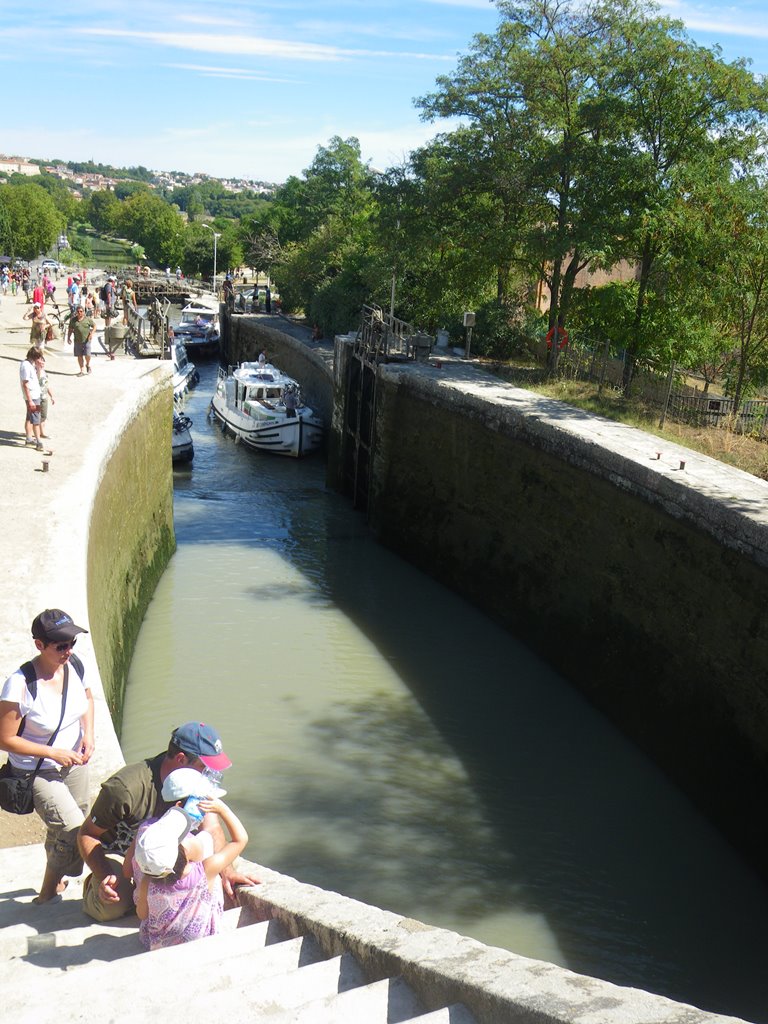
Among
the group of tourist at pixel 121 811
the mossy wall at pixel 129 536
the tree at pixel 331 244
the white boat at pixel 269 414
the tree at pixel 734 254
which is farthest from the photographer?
the tree at pixel 331 244

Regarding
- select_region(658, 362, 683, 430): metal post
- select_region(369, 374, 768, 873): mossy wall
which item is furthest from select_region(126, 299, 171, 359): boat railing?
select_region(658, 362, 683, 430): metal post

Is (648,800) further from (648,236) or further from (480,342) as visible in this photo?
(480,342)

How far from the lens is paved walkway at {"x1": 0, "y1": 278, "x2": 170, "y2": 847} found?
23.3 ft

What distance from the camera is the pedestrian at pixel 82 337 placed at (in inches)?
685

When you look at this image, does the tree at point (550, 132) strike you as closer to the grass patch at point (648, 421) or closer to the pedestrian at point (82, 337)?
the grass patch at point (648, 421)

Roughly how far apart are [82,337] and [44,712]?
14.1m

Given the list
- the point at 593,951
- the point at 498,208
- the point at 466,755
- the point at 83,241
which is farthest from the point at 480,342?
the point at 83,241

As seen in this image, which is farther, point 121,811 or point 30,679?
point 30,679

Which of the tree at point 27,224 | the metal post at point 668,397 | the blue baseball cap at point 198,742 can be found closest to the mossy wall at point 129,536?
the blue baseball cap at point 198,742

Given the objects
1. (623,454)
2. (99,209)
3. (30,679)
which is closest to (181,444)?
(623,454)

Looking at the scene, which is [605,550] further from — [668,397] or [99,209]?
[99,209]

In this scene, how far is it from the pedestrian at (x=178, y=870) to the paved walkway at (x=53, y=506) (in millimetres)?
1486

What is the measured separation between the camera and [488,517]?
52.3ft

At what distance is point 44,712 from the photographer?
4711 mm
